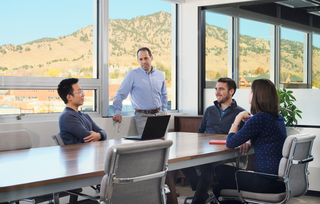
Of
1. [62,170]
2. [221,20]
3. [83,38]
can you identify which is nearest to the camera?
[62,170]

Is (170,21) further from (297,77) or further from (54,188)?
(54,188)

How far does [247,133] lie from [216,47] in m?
2.99

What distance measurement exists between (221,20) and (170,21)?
33.8 inches

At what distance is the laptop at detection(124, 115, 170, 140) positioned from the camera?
3.06 meters

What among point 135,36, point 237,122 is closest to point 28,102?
point 135,36

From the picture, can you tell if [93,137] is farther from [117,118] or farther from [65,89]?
[117,118]

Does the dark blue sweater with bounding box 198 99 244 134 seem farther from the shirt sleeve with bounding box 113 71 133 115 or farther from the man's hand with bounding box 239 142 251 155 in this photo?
the shirt sleeve with bounding box 113 71 133 115

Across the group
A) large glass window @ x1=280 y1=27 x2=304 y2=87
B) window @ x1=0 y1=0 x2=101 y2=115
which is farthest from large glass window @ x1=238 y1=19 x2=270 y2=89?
window @ x1=0 y1=0 x2=101 y2=115

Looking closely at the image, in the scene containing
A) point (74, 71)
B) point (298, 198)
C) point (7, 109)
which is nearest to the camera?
point (7, 109)

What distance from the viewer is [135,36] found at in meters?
5.05

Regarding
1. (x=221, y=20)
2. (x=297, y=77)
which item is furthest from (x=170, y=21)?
(x=297, y=77)

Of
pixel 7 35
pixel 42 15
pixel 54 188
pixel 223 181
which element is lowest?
pixel 223 181

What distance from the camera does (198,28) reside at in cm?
535

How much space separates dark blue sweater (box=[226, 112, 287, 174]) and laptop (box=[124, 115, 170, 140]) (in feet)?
2.81
